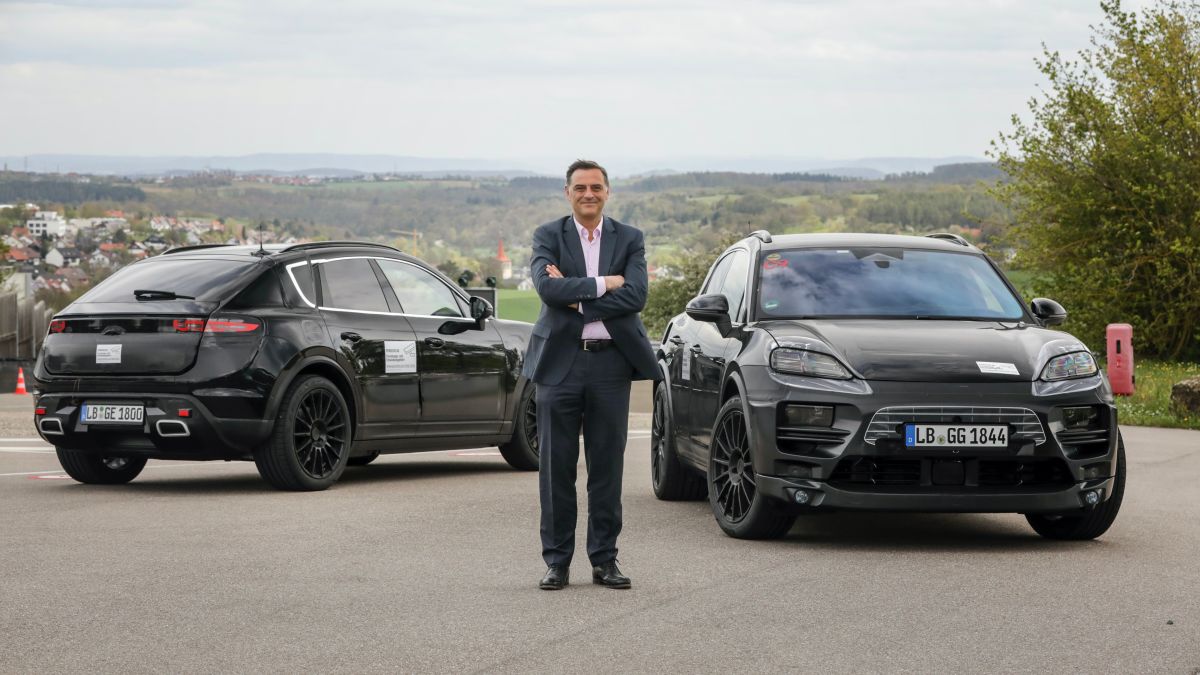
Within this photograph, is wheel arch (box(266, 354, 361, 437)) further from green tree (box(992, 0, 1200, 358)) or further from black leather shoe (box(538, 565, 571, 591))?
green tree (box(992, 0, 1200, 358))

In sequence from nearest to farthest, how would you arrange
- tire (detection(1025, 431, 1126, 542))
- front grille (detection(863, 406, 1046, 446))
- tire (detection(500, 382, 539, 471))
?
front grille (detection(863, 406, 1046, 446)) → tire (detection(1025, 431, 1126, 542)) → tire (detection(500, 382, 539, 471))

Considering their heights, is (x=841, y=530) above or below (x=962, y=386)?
below

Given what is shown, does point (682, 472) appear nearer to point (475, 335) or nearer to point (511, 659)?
point (475, 335)

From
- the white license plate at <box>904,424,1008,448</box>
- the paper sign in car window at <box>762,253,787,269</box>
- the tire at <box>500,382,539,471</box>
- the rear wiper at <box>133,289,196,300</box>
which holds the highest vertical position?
the paper sign in car window at <box>762,253,787,269</box>

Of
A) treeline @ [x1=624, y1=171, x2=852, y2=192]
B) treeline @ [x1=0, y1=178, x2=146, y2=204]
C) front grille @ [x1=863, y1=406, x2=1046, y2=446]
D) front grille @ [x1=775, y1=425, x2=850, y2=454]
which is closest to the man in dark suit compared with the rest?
front grille @ [x1=775, y1=425, x2=850, y2=454]

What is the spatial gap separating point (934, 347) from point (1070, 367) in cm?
74

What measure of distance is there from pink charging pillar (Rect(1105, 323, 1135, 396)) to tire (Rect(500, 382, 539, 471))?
623 inches

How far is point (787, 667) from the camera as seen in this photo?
594cm

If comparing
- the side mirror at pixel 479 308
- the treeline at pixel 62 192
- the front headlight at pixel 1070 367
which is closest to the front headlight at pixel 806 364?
the front headlight at pixel 1070 367

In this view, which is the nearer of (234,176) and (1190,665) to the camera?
(1190,665)

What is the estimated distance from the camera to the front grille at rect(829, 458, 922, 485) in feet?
29.1

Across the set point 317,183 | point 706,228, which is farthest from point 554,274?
point 317,183

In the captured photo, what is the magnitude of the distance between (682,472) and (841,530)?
176cm

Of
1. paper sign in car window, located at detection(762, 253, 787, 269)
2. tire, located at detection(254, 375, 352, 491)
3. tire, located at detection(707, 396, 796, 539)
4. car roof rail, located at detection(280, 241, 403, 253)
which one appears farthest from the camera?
car roof rail, located at detection(280, 241, 403, 253)
